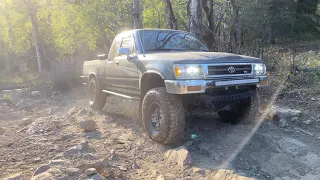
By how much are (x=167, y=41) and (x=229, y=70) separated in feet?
5.43

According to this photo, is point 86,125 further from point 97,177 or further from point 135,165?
point 97,177

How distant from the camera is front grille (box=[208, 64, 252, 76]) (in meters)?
4.08

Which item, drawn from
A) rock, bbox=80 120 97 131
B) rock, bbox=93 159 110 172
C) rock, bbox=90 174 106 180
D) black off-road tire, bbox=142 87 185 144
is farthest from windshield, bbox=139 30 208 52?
rock, bbox=90 174 106 180

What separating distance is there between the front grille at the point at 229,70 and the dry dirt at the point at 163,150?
1022 millimetres

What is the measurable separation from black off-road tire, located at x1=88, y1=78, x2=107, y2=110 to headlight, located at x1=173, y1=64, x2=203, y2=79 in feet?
10.9

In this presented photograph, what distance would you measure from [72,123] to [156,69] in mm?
2912

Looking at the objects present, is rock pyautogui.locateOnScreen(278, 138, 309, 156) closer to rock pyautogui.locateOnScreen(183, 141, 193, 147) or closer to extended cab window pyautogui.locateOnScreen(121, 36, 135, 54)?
rock pyautogui.locateOnScreen(183, 141, 193, 147)

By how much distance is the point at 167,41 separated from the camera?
5.48 metres

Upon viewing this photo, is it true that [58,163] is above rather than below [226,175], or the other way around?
above

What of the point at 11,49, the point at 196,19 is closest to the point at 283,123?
the point at 196,19

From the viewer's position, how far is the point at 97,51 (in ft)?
66.7

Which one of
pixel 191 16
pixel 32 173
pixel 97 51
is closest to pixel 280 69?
pixel 191 16

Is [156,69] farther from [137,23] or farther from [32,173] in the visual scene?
[137,23]

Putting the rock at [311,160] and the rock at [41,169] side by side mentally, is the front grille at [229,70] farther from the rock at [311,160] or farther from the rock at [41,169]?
the rock at [41,169]
